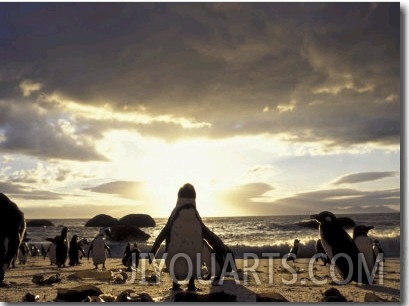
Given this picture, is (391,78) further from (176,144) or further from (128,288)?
(128,288)

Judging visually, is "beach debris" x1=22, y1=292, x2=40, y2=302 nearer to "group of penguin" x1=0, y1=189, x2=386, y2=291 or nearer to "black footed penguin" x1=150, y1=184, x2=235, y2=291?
"group of penguin" x1=0, y1=189, x2=386, y2=291

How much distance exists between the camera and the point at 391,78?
508cm

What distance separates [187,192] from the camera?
5.34 m

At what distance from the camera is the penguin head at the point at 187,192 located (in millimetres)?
5312

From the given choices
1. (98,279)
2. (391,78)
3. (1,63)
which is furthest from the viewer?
(98,279)

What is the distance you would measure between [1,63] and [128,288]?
2815 millimetres

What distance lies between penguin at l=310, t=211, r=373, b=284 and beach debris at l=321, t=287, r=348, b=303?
0.89 m

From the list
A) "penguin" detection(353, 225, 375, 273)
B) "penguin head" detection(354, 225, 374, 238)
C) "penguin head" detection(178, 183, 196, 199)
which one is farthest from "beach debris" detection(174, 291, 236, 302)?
"penguin head" detection(354, 225, 374, 238)

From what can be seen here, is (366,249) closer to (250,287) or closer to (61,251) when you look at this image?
(250,287)

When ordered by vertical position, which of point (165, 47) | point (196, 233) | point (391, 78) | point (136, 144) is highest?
point (165, 47)

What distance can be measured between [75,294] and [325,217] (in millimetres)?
3174

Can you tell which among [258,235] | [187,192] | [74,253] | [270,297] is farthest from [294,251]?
[270,297]

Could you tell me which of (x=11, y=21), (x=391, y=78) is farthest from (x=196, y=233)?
(x=11, y=21)

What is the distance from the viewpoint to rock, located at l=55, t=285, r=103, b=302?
15.4 feet
